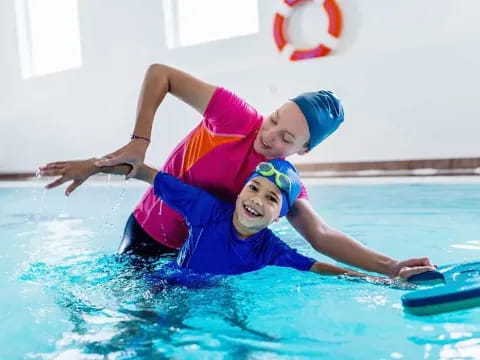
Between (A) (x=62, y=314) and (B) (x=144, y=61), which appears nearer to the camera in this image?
(A) (x=62, y=314)

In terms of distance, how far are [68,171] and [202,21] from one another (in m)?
6.77

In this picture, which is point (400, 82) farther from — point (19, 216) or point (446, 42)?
point (19, 216)

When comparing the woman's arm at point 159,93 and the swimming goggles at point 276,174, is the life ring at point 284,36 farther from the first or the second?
the swimming goggles at point 276,174

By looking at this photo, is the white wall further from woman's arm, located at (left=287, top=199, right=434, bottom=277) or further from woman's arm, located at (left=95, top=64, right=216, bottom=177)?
woman's arm, located at (left=95, top=64, right=216, bottom=177)

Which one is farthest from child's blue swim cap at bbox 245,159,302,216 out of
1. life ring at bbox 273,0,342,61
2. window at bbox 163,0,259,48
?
window at bbox 163,0,259,48

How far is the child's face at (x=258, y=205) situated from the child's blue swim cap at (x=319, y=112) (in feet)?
0.95

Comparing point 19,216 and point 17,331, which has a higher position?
point 17,331

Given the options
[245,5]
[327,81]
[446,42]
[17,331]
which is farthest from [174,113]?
[17,331]

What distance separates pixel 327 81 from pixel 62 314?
220 inches

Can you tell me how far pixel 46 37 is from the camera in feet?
32.1

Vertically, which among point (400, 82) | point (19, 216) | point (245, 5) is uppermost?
point (245, 5)

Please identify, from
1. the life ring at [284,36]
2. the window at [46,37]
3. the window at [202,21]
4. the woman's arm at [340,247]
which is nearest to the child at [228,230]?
the woman's arm at [340,247]

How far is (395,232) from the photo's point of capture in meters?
3.41

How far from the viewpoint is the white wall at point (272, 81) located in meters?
6.18
